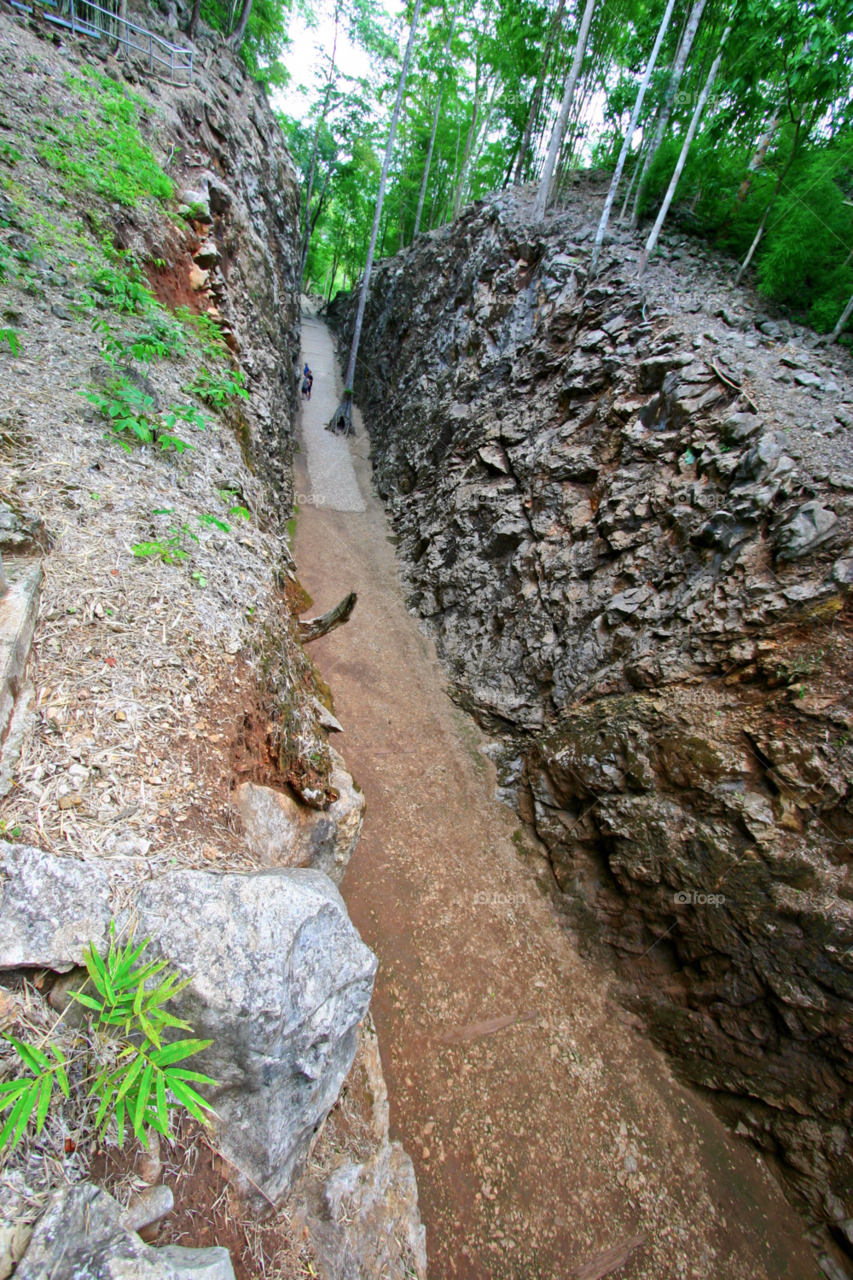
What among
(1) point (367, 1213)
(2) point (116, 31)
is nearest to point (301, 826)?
(1) point (367, 1213)

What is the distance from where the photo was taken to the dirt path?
186 inches

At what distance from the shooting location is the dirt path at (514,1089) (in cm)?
471

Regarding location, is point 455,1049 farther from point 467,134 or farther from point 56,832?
point 467,134

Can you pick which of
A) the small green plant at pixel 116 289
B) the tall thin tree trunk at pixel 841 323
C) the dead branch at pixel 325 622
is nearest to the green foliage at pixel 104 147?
the small green plant at pixel 116 289

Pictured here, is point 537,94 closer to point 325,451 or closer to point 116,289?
point 325,451

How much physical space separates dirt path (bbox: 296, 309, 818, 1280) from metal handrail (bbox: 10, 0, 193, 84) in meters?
15.2

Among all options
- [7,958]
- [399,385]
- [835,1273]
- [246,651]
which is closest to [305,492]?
[399,385]

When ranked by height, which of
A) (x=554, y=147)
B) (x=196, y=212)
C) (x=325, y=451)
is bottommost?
(x=325, y=451)

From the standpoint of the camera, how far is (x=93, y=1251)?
1.49 metres

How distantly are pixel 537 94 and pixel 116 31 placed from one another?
12.5 metres

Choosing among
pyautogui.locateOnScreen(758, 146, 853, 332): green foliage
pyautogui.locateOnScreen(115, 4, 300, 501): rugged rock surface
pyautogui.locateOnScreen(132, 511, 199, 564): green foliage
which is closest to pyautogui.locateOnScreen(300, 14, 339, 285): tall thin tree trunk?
pyautogui.locateOnScreen(115, 4, 300, 501): rugged rock surface

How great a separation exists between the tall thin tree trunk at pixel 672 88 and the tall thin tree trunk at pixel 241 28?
13822mm

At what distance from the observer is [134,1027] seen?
195cm

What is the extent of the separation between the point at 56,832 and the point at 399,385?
18.4 meters
